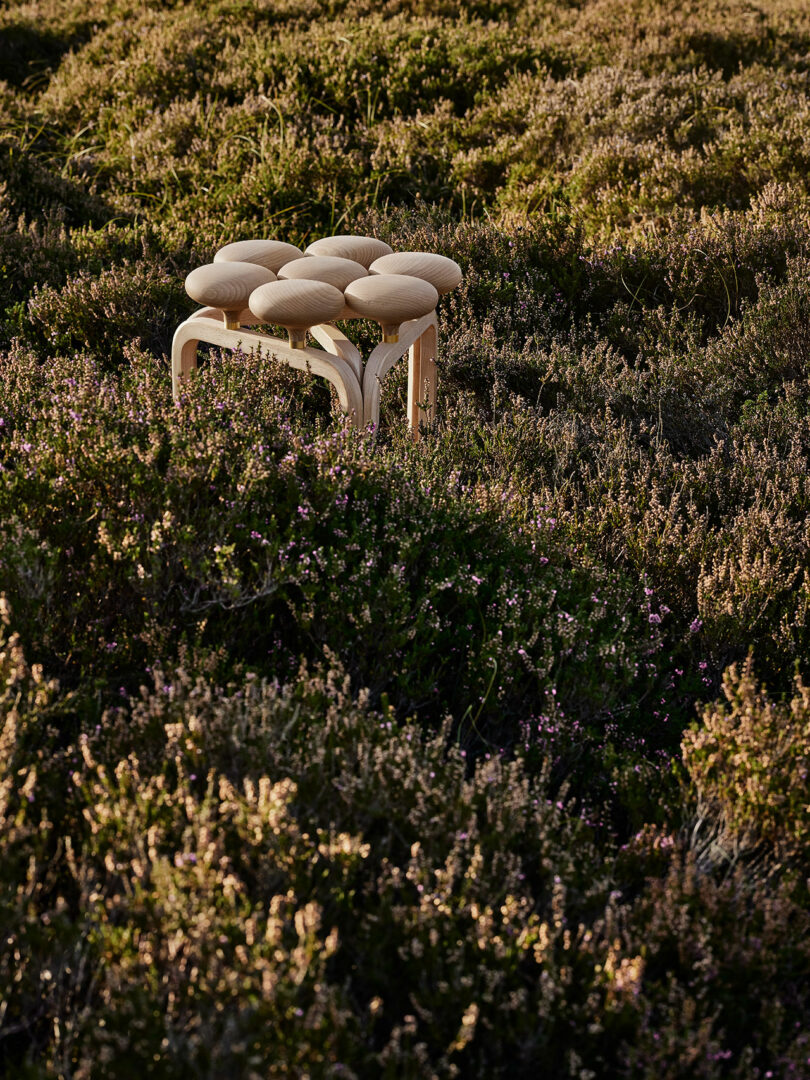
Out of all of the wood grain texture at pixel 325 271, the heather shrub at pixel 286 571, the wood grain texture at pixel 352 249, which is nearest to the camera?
the heather shrub at pixel 286 571

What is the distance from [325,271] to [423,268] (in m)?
0.40

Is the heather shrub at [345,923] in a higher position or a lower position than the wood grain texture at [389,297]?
lower

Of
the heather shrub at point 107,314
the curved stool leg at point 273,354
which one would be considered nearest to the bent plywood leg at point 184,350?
the curved stool leg at point 273,354

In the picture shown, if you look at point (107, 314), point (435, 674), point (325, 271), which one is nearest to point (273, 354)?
point (325, 271)

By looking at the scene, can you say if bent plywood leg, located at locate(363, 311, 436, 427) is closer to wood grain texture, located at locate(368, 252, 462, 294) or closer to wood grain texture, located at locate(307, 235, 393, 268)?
wood grain texture, located at locate(368, 252, 462, 294)

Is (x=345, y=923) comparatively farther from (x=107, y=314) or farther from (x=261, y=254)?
(x=107, y=314)

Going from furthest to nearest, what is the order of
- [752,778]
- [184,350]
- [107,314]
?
[107,314], [184,350], [752,778]

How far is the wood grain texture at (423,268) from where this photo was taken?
12.3ft

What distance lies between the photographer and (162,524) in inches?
98.1

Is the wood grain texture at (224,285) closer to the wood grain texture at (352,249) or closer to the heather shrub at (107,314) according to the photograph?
the wood grain texture at (352,249)

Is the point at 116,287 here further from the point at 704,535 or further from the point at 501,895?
the point at 501,895

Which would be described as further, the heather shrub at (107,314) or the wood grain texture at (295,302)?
the heather shrub at (107,314)

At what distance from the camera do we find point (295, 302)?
3.28 m

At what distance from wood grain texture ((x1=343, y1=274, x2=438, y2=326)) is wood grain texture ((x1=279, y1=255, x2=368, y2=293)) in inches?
4.9
